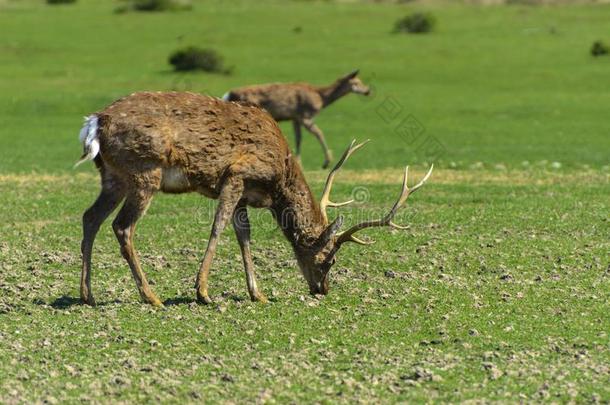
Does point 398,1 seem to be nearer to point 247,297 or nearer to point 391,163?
point 391,163

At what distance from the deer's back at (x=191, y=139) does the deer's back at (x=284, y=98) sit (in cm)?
1456

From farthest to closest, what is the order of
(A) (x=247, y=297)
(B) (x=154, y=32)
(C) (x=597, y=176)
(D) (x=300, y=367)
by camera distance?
(B) (x=154, y=32)
(C) (x=597, y=176)
(A) (x=247, y=297)
(D) (x=300, y=367)

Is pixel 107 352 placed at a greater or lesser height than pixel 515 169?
greater

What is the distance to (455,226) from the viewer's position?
52.1ft

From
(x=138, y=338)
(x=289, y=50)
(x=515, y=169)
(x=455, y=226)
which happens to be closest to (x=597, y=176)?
(x=515, y=169)

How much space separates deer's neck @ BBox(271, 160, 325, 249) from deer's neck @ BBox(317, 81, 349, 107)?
16457 mm

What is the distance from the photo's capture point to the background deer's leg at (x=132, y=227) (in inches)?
449

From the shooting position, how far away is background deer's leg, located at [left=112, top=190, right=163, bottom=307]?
11.4 meters

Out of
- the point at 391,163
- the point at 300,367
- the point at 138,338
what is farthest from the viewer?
the point at 391,163

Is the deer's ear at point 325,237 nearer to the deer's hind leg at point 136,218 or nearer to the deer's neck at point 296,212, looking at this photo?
the deer's neck at point 296,212

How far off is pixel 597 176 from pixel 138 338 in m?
14.4

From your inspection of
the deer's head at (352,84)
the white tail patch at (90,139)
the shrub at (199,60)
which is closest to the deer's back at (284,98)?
the deer's head at (352,84)

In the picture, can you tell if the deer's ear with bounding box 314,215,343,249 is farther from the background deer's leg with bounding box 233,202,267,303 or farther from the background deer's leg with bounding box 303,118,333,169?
the background deer's leg with bounding box 303,118,333,169

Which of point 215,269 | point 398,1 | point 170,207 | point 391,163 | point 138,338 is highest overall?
point 138,338
